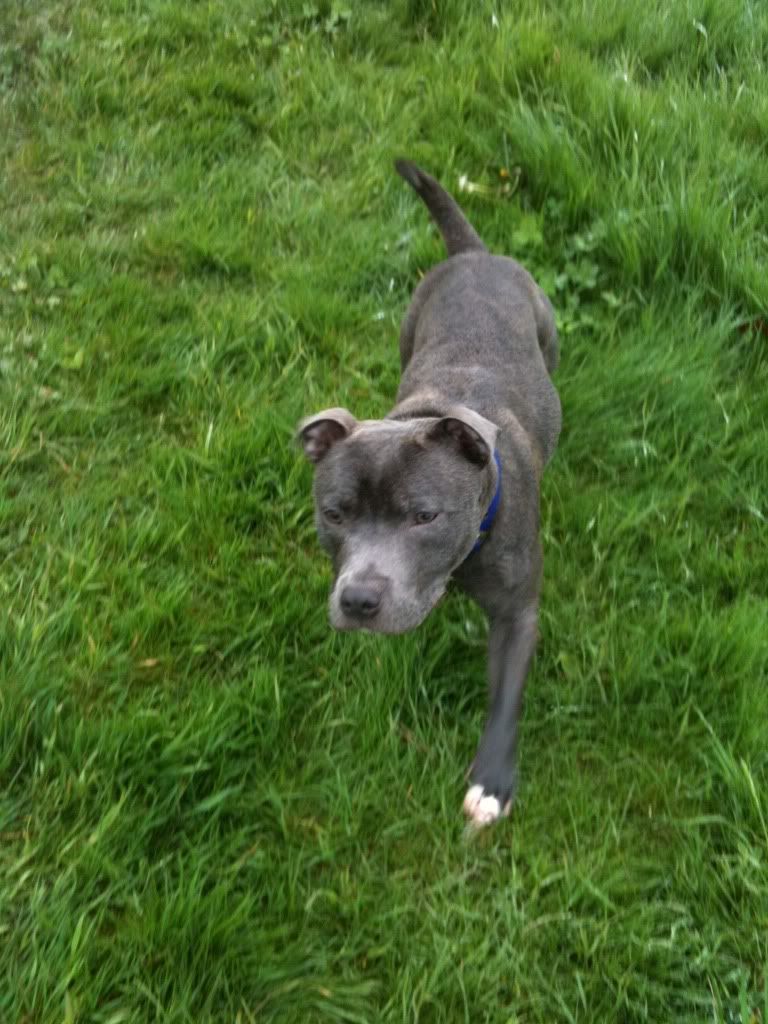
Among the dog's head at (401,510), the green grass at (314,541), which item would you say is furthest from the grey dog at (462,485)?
the green grass at (314,541)

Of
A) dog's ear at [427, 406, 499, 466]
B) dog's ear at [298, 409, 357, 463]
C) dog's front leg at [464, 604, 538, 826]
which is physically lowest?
dog's front leg at [464, 604, 538, 826]

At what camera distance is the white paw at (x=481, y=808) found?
8.73 feet

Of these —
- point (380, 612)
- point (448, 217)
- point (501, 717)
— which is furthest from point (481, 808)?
point (448, 217)

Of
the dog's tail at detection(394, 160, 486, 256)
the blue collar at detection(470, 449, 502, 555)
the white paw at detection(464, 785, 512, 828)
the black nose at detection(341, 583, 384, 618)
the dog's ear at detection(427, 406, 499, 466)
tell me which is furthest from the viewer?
the dog's tail at detection(394, 160, 486, 256)

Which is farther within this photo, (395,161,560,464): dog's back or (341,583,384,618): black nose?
(395,161,560,464): dog's back

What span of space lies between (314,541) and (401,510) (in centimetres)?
93

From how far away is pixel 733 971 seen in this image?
2359mm

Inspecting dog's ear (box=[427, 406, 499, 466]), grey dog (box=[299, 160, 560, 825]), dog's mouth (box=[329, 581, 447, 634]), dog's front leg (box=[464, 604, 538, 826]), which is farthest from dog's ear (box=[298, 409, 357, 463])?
dog's front leg (box=[464, 604, 538, 826])

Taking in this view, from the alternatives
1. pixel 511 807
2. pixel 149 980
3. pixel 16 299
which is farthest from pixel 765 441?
pixel 16 299

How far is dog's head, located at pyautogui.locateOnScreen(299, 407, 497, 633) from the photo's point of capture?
8.11 feet

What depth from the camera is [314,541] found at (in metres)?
3.42

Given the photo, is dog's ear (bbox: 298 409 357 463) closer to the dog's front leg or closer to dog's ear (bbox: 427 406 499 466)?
dog's ear (bbox: 427 406 499 466)

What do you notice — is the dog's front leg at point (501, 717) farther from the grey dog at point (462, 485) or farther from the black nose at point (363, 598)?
the black nose at point (363, 598)

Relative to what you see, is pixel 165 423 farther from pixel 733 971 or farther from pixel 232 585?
pixel 733 971
